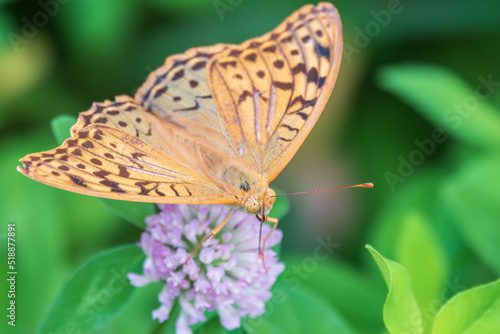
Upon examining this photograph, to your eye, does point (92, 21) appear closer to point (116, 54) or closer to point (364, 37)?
point (116, 54)

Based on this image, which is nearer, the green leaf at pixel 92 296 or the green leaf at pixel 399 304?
the green leaf at pixel 399 304

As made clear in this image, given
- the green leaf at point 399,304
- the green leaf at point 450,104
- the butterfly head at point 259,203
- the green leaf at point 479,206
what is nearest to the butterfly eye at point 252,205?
the butterfly head at point 259,203

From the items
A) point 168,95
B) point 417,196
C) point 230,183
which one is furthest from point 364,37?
Answer: point 230,183

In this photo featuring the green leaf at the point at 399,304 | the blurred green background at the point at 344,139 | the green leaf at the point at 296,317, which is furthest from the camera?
the blurred green background at the point at 344,139

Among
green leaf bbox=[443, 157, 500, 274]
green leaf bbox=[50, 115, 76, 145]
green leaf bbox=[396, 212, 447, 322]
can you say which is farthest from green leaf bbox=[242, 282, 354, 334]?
green leaf bbox=[50, 115, 76, 145]

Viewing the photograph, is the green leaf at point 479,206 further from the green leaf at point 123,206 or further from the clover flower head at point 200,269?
the green leaf at point 123,206

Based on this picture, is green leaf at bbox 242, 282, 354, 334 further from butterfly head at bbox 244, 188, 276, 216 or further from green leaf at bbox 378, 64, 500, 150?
green leaf at bbox 378, 64, 500, 150
